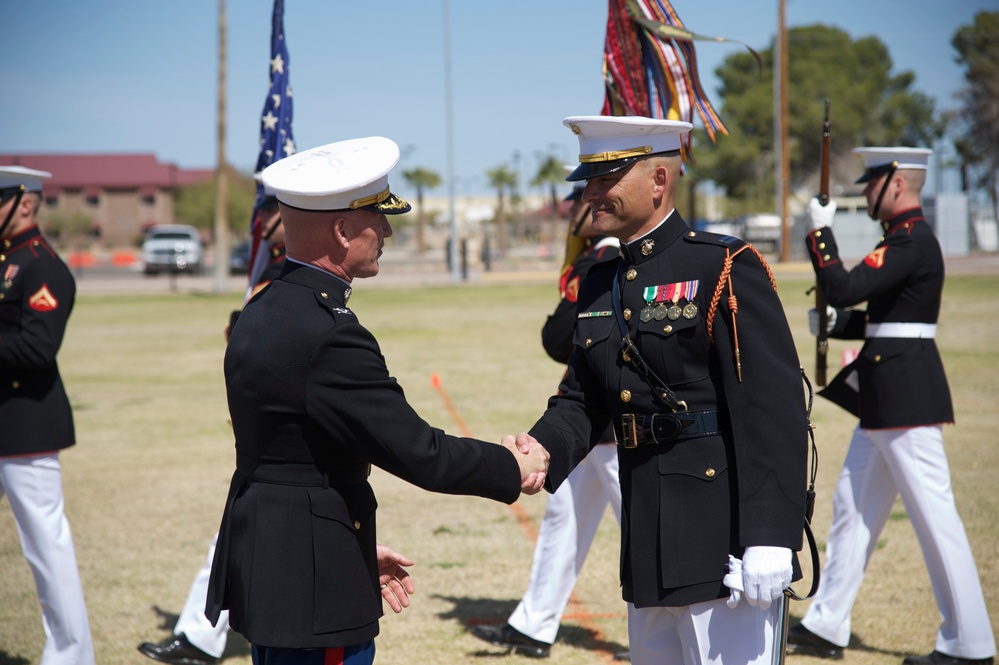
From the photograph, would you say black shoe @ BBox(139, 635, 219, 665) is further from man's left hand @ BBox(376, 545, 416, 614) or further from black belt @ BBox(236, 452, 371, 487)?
black belt @ BBox(236, 452, 371, 487)

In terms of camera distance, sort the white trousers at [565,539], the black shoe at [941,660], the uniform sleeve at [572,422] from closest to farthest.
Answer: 1. the uniform sleeve at [572,422]
2. the black shoe at [941,660]
3. the white trousers at [565,539]

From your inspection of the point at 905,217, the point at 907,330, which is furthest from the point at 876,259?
the point at 907,330

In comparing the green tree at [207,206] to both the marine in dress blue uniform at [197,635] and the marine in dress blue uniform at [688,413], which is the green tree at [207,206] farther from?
the marine in dress blue uniform at [688,413]

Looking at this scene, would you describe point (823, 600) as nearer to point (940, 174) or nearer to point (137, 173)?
point (940, 174)

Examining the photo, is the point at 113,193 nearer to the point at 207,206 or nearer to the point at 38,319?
the point at 207,206

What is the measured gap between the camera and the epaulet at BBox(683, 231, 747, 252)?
123 inches

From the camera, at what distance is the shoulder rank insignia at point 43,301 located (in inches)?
187

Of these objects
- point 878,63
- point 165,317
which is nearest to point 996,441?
point 165,317

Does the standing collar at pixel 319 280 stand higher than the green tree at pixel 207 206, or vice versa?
the green tree at pixel 207 206

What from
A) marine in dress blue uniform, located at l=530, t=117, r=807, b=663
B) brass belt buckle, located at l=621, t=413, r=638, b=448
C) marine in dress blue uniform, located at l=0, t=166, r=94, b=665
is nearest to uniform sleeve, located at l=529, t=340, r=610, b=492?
marine in dress blue uniform, located at l=530, t=117, r=807, b=663

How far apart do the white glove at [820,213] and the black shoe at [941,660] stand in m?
2.16

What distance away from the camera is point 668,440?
3121 mm

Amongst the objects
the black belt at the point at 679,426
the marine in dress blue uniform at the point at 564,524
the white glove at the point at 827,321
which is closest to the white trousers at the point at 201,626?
the marine in dress blue uniform at the point at 564,524

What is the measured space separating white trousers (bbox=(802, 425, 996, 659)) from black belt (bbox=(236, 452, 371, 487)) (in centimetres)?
309
